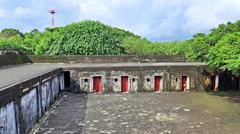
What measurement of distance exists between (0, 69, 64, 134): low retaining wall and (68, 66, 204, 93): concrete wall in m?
4.85

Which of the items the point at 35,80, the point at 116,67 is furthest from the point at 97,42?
the point at 35,80

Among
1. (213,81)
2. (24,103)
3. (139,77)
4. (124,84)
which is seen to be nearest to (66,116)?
(24,103)

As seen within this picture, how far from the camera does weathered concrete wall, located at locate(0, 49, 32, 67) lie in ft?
70.0

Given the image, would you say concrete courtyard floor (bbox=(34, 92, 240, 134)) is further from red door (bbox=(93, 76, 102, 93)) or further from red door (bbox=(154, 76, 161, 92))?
red door (bbox=(154, 76, 161, 92))

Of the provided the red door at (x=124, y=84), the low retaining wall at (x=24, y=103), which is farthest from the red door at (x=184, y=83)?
the low retaining wall at (x=24, y=103)

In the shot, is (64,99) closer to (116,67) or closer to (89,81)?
(89,81)

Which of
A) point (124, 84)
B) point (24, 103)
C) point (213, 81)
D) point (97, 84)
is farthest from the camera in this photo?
point (213, 81)

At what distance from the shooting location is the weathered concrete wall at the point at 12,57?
2133 cm

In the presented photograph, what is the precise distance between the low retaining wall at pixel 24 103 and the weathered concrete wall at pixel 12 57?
14.8ft

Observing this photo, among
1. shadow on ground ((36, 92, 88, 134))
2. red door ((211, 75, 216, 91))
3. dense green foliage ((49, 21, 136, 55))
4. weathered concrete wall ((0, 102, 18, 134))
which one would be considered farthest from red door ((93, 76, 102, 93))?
weathered concrete wall ((0, 102, 18, 134))

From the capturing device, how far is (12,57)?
24406 mm

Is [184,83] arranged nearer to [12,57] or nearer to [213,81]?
[213,81]

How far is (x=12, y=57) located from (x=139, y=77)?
32.4 feet

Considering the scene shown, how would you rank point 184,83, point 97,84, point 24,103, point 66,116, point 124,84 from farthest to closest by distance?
1. point 184,83
2. point 124,84
3. point 97,84
4. point 66,116
5. point 24,103
